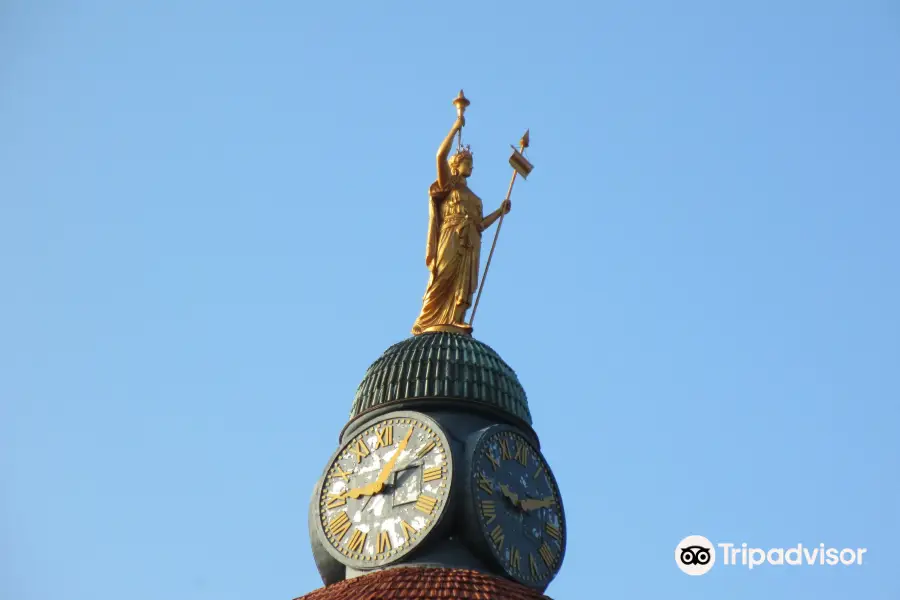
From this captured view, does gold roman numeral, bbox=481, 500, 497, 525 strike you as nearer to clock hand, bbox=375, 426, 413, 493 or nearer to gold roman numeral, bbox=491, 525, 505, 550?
gold roman numeral, bbox=491, 525, 505, 550

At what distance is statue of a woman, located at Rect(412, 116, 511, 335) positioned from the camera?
40469 millimetres

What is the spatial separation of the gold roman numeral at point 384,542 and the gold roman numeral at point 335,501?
123 cm

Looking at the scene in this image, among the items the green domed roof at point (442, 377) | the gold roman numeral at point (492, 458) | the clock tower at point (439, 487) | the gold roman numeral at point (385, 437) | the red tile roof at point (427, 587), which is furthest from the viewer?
the green domed roof at point (442, 377)

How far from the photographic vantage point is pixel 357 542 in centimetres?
3647

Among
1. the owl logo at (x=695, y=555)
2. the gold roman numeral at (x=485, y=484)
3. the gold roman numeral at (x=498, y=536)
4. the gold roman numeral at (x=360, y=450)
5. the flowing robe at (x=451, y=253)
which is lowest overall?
the gold roman numeral at (x=498, y=536)

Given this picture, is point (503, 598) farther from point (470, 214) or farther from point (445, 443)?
point (470, 214)

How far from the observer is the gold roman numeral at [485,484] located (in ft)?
119

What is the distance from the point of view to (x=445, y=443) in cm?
3669

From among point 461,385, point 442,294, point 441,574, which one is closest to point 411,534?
point 441,574

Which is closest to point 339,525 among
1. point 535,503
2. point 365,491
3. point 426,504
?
point 365,491

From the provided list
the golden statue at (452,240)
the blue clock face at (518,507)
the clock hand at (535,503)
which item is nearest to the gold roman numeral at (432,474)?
the blue clock face at (518,507)

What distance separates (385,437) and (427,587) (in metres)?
3.98

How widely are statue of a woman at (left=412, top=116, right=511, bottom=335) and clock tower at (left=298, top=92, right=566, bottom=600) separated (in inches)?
4.6

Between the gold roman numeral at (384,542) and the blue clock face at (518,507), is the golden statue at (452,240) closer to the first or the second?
the blue clock face at (518,507)
